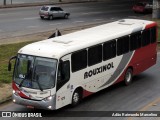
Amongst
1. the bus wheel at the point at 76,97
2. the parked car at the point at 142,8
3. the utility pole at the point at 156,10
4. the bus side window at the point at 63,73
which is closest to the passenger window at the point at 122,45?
the bus wheel at the point at 76,97

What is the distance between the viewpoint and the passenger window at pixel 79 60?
17.8m

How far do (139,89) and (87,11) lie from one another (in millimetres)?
35696

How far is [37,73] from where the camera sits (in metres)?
16.8

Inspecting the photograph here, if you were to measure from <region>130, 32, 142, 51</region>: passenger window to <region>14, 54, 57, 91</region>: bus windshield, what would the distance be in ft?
20.2

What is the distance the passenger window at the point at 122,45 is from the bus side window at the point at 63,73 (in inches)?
164

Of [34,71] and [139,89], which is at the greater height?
[34,71]

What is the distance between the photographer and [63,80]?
17172mm

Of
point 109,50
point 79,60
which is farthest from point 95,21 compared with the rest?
point 79,60

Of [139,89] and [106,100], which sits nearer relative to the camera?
[106,100]

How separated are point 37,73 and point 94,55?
321 centimetres

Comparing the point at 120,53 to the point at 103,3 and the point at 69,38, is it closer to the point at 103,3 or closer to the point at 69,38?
the point at 69,38

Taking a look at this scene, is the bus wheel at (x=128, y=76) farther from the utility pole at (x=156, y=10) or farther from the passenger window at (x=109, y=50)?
the utility pole at (x=156, y=10)

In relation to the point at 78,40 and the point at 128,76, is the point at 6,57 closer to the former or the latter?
the point at 128,76

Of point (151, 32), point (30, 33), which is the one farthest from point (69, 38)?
point (30, 33)
